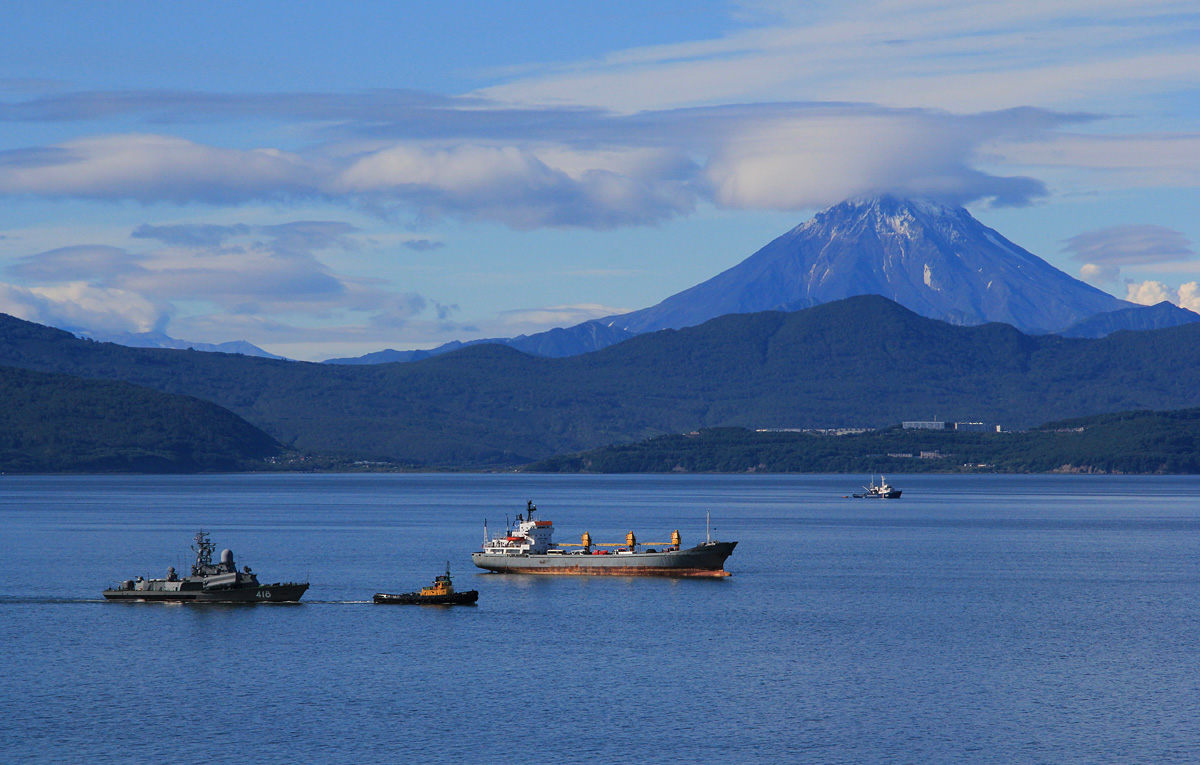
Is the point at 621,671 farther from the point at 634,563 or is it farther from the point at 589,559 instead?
the point at 634,563

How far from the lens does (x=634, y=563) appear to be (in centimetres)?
13812

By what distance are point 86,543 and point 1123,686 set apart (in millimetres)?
137498

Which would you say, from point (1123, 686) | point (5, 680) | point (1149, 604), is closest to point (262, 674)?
point (5, 680)

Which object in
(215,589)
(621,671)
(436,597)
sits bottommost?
(621,671)

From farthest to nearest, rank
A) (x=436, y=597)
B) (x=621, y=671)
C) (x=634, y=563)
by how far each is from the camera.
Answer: (x=634, y=563), (x=436, y=597), (x=621, y=671)

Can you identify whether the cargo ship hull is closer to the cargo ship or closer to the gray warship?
the cargo ship

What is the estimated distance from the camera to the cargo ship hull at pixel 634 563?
136750 millimetres

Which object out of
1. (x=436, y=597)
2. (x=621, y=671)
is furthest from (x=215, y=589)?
(x=621, y=671)

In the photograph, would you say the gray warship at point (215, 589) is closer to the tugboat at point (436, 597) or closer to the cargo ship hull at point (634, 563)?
the tugboat at point (436, 597)

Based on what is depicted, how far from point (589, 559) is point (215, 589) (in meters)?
38.4

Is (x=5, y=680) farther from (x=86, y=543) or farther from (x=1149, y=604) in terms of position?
(x=86, y=543)

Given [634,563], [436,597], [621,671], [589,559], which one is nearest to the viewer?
[621,671]

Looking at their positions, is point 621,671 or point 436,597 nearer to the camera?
point 621,671

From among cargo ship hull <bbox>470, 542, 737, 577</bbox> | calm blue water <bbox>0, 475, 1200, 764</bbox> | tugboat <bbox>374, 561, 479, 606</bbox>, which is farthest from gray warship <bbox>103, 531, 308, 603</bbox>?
cargo ship hull <bbox>470, 542, 737, 577</bbox>
